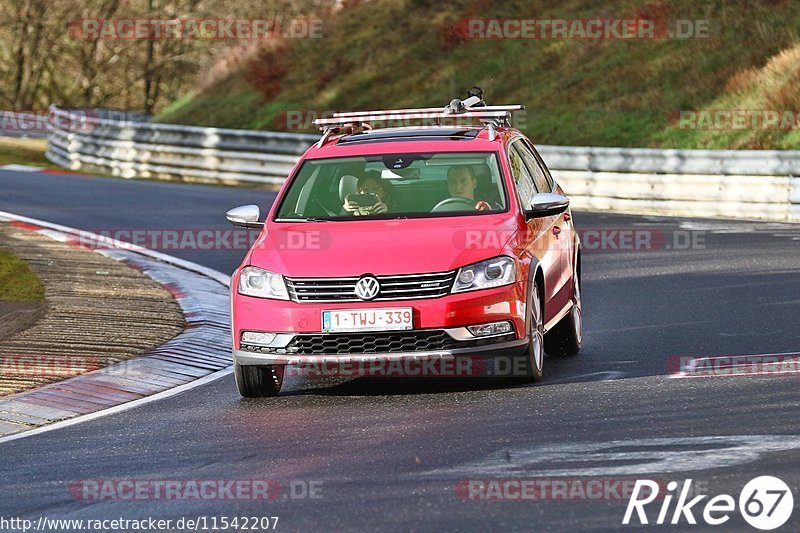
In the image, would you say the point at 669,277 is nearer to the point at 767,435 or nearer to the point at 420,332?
the point at 420,332

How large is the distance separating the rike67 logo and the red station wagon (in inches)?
110

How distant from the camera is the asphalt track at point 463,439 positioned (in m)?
6.86

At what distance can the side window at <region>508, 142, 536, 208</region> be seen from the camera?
10938mm

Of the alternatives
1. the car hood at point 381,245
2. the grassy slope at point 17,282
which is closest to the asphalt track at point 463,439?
the car hood at point 381,245

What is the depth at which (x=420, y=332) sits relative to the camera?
9.55 meters

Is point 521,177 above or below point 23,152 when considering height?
above

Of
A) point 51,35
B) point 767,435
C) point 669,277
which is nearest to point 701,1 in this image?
point 669,277

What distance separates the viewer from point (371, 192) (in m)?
10.9

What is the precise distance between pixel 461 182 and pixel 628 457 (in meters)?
3.62

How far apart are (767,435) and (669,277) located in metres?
8.62

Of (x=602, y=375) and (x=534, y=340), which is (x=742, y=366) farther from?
(x=534, y=340)
